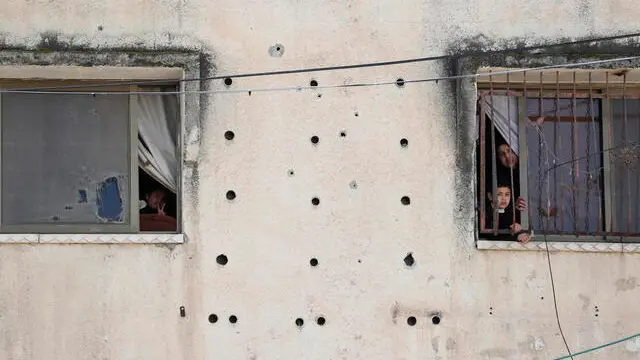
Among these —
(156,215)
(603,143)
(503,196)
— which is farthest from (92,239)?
(603,143)

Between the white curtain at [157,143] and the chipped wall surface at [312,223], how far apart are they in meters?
0.41

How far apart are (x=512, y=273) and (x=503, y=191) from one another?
67 centimetres

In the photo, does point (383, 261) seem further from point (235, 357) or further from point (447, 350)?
point (235, 357)

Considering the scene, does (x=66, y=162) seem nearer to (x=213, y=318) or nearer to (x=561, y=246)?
(x=213, y=318)

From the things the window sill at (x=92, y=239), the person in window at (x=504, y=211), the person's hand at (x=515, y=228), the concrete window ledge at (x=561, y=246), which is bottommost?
the concrete window ledge at (x=561, y=246)

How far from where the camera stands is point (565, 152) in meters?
7.82

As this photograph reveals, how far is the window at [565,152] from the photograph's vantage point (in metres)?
7.68

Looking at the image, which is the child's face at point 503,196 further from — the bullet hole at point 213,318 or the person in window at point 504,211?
the bullet hole at point 213,318

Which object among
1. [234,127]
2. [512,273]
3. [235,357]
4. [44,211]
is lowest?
[235,357]

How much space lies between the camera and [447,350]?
289 inches

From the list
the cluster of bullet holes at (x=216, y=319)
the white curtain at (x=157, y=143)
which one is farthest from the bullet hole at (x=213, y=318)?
the white curtain at (x=157, y=143)

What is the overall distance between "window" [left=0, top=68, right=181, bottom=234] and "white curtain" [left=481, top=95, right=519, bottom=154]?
Answer: 8.37ft

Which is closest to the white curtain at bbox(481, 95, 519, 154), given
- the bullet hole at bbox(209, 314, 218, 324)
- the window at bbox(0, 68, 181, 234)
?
the window at bbox(0, 68, 181, 234)

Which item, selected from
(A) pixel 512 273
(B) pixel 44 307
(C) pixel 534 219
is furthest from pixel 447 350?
(B) pixel 44 307
